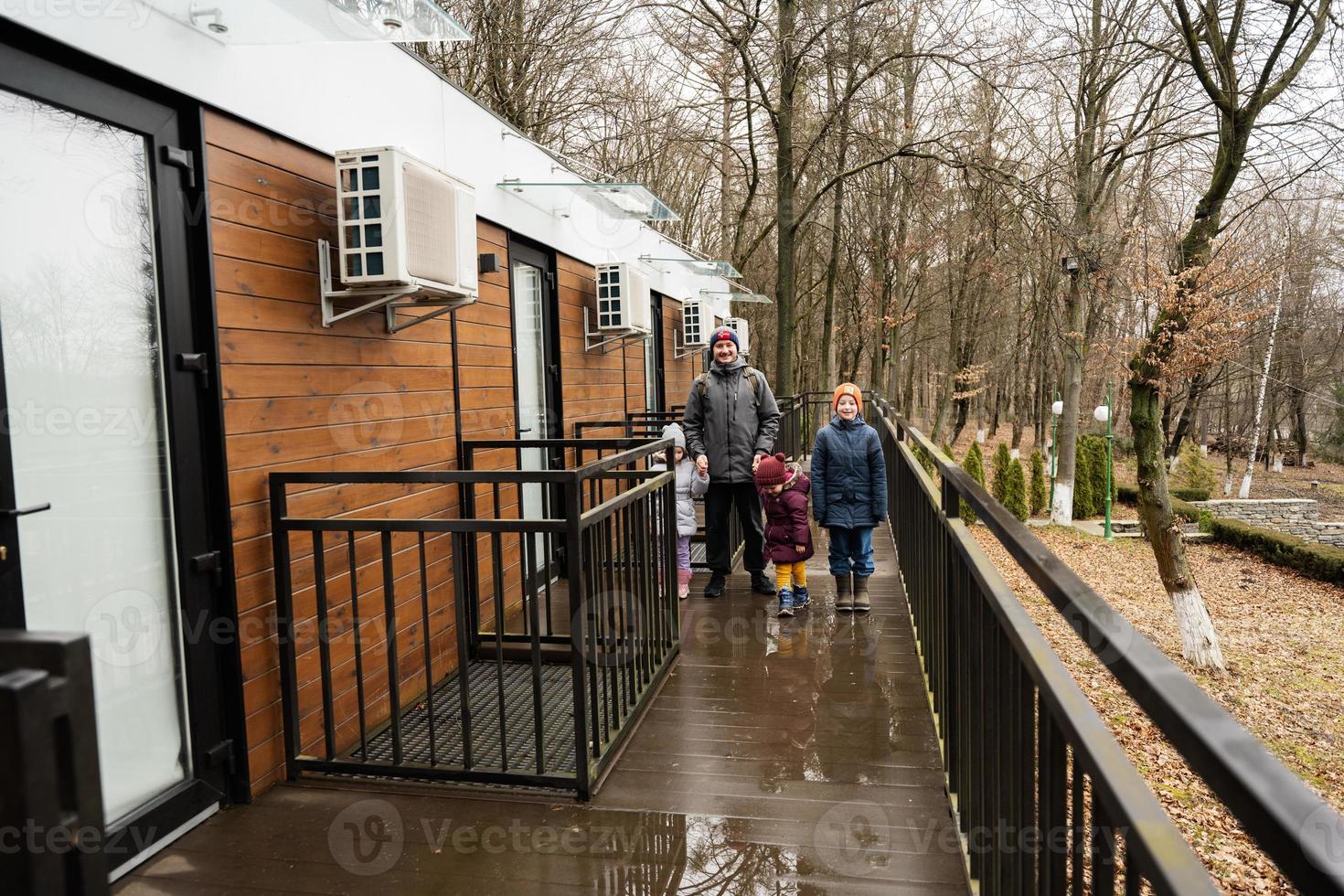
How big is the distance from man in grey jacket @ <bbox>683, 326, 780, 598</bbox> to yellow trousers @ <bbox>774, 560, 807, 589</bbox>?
0.35 m

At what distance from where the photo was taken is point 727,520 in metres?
5.77

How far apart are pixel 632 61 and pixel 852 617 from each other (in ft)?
37.2

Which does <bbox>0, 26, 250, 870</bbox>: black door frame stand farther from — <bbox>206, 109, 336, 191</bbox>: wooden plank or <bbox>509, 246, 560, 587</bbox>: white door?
<bbox>509, 246, 560, 587</bbox>: white door

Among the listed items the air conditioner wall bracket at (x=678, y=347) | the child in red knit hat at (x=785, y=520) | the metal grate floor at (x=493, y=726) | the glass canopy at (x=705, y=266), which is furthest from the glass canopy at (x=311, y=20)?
the air conditioner wall bracket at (x=678, y=347)

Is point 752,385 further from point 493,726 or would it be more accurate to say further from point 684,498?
point 493,726

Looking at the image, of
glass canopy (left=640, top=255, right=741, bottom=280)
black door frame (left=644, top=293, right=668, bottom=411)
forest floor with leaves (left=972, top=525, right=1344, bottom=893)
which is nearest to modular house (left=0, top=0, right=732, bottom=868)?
forest floor with leaves (left=972, top=525, right=1344, bottom=893)

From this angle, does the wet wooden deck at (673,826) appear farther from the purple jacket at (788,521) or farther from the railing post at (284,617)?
the purple jacket at (788,521)

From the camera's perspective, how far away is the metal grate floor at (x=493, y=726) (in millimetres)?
3203

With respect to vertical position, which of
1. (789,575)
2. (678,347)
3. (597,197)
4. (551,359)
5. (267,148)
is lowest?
(789,575)

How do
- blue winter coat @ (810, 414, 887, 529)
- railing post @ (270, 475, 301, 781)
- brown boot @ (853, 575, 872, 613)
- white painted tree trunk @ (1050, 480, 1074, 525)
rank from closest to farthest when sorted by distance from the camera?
railing post @ (270, 475, 301, 781) → blue winter coat @ (810, 414, 887, 529) → brown boot @ (853, 575, 872, 613) → white painted tree trunk @ (1050, 480, 1074, 525)

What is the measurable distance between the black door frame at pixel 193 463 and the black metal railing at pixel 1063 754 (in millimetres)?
2367

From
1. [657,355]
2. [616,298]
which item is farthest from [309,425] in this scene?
[657,355]

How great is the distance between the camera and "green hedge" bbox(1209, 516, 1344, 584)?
54.3 ft

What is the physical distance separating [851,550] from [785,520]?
1.46 feet
